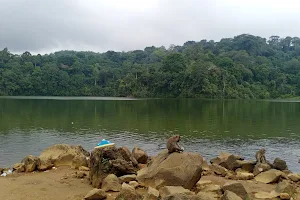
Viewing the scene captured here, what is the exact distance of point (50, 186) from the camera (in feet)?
45.1

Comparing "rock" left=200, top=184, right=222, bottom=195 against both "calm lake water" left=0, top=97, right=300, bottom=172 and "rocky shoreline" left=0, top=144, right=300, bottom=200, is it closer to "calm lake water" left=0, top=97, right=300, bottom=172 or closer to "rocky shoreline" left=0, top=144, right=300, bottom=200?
"rocky shoreline" left=0, top=144, right=300, bottom=200

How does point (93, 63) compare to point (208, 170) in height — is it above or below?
above

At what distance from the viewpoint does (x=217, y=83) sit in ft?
375

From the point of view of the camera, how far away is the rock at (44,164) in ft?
55.8

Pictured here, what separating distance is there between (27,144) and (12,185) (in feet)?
44.3

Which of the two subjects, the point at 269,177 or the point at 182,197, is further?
the point at 269,177

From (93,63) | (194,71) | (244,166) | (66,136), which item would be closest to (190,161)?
(244,166)

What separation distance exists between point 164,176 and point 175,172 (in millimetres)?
480

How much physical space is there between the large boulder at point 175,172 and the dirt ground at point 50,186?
170 cm

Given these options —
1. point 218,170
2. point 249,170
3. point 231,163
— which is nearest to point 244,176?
point 218,170

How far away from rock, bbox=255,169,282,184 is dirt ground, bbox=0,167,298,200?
1.70ft

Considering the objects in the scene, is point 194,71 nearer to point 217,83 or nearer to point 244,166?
point 217,83

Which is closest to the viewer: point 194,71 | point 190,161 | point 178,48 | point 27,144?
point 190,161

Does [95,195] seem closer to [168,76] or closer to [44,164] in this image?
[44,164]
